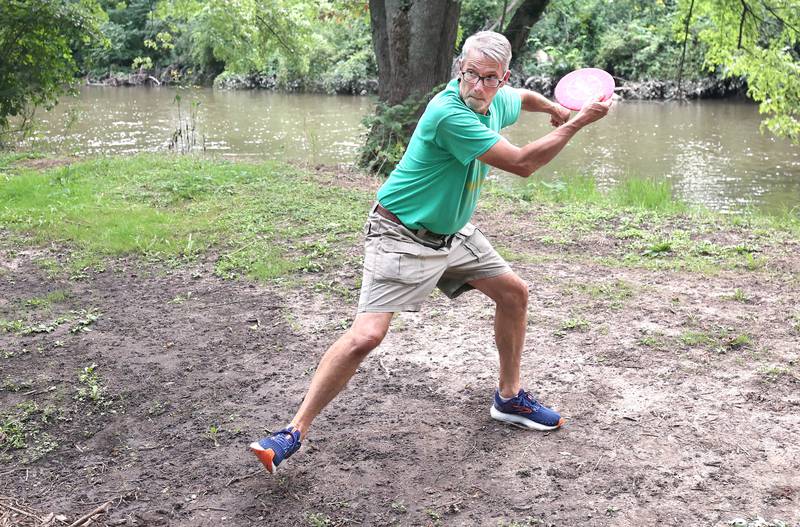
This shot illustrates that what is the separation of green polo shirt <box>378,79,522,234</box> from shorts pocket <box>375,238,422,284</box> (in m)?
0.11

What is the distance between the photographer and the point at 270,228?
25.9ft

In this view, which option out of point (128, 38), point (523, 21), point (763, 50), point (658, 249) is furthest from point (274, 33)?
point (128, 38)

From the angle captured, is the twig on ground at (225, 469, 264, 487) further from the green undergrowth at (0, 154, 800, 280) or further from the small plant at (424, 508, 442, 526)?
the green undergrowth at (0, 154, 800, 280)

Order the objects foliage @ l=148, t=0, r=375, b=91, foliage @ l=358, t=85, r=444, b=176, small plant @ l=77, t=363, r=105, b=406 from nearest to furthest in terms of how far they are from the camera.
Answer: small plant @ l=77, t=363, r=105, b=406 < foliage @ l=358, t=85, r=444, b=176 < foliage @ l=148, t=0, r=375, b=91

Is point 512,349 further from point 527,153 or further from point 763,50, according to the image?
point 763,50

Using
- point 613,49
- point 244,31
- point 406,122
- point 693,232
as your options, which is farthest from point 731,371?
point 613,49

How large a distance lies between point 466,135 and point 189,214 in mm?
5992

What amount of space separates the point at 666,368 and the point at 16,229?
260 inches

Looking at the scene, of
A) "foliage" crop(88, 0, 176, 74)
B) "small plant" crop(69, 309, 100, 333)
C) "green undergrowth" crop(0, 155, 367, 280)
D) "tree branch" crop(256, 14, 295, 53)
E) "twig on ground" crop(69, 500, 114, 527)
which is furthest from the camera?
"foliage" crop(88, 0, 176, 74)

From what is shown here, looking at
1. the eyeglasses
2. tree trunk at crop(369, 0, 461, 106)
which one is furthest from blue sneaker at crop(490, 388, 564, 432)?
tree trunk at crop(369, 0, 461, 106)

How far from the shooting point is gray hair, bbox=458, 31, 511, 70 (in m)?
3.26

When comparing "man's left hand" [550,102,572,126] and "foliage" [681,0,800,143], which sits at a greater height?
"foliage" [681,0,800,143]

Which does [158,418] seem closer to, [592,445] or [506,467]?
[506,467]

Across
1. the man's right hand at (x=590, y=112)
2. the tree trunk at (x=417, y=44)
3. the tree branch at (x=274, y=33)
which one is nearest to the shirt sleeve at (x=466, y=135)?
the man's right hand at (x=590, y=112)
